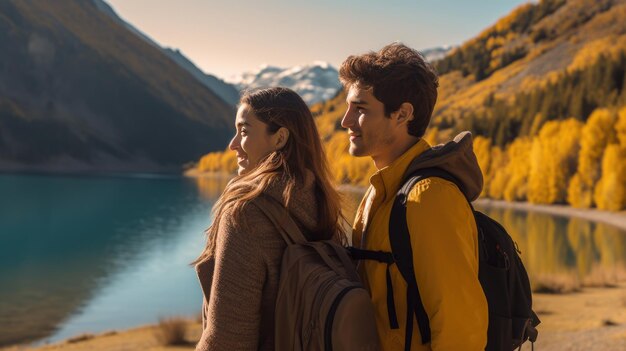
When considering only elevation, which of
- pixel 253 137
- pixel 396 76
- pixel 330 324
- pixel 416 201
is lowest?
pixel 330 324

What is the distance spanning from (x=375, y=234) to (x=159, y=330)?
13.2 meters

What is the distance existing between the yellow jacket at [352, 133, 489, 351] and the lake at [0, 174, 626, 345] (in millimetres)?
17375

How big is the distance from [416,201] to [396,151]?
487 mm

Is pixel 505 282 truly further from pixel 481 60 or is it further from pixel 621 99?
pixel 481 60

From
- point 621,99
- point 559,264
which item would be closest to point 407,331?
point 559,264

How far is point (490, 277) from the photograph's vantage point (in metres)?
2.90

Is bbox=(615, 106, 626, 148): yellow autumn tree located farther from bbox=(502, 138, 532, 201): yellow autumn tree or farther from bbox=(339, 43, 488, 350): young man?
bbox=(339, 43, 488, 350): young man

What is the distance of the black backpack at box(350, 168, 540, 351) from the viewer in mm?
2760

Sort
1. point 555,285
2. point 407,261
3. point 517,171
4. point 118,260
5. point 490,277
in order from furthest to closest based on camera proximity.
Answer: point 517,171 → point 118,260 → point 555,285 → point 490,277 → point 407,261

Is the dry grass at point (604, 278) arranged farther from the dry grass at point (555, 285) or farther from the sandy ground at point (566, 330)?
the sandy ground at point (566, 330)

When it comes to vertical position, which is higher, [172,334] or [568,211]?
[172,334]

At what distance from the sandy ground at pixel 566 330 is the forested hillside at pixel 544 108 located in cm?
589

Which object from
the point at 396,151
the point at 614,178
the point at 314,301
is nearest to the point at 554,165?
the point at 614,178

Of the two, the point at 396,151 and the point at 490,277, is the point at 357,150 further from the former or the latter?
the point at 490,277
